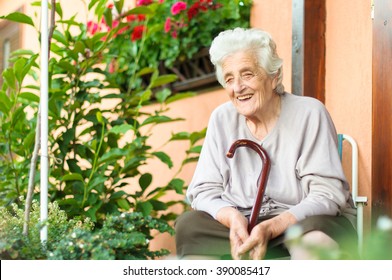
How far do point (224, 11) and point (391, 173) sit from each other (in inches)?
65.3

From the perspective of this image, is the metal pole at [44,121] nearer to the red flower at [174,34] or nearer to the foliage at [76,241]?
the foliage at [76,241]

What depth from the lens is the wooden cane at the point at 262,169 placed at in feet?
7.72

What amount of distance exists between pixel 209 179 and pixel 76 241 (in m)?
0.69

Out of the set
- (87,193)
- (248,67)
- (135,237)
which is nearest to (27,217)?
(135,237)

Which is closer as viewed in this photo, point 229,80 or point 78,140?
point 229,80

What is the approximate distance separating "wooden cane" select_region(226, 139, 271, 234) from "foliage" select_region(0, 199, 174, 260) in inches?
11.4

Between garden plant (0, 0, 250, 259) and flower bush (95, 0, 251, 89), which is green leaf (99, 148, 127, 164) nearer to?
garden plant (0, 0, 250, 259)

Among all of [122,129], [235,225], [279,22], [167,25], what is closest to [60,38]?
[122,129]

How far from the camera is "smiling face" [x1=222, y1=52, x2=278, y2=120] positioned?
2498mm

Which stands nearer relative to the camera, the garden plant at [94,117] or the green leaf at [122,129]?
the green leaf at [122,129]

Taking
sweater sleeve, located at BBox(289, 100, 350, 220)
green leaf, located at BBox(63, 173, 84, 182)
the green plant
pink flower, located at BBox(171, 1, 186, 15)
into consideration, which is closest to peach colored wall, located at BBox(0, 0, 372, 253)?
pink flower, located at BBox(171, 1, 186, 15)

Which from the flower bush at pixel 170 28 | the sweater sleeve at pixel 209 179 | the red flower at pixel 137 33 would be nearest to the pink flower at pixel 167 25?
the flower bush at pixel 170 28

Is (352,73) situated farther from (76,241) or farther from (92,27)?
(92,27)

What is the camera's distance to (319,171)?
2.40 metres
